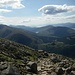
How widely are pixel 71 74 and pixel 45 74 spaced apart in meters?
6.35

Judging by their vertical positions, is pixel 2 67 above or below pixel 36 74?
above

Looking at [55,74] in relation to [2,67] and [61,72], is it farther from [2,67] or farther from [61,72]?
[2,67]

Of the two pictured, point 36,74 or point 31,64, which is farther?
point 31,64

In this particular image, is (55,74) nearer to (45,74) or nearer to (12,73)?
(45,74)

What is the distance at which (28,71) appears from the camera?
145ft

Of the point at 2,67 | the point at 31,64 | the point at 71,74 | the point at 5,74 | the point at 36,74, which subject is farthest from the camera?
the point at 31,64

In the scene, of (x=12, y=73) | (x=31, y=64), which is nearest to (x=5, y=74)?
(x=12, y=73)

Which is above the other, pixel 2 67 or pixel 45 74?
pixel 2 67

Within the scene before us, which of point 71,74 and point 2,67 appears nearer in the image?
point 2,67

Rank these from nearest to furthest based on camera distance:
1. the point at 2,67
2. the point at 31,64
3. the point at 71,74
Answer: the point at 2,67, the point at 71,74, the point at 31,64

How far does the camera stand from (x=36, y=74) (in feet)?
142

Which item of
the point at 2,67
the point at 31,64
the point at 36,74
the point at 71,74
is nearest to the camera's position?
the point at 2,67

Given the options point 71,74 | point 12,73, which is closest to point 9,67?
point 12,73

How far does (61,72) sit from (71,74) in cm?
370
